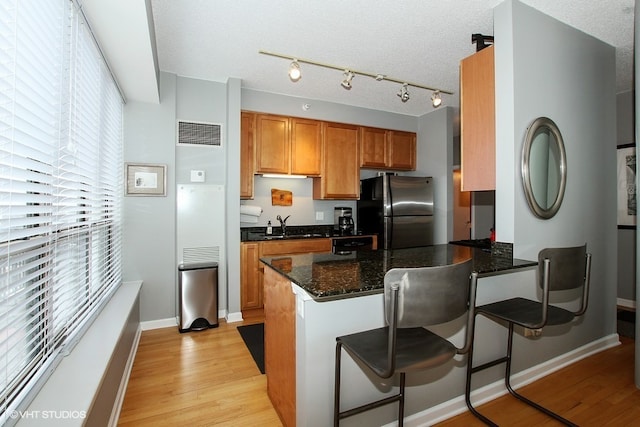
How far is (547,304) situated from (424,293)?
98 centimetres

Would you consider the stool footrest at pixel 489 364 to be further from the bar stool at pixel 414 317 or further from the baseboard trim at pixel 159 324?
the baseboard trim at pixel 159 324

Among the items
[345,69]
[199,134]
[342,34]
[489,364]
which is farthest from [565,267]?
[199,134]

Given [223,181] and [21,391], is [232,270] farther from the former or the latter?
[21,391]

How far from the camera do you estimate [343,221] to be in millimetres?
4457

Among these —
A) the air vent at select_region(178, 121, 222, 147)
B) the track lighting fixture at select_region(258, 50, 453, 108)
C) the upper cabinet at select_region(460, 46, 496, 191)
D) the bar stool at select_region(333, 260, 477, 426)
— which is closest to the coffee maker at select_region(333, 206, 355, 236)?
the track lighting fixture at select_region(258, 50, 453, 108)

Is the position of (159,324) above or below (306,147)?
below

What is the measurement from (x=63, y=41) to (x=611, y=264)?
436 centimetres

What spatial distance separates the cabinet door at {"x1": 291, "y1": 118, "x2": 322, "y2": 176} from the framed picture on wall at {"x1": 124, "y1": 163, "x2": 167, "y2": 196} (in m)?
1.55

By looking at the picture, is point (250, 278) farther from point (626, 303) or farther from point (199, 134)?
point (626, 303)

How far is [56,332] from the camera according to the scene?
147 cm

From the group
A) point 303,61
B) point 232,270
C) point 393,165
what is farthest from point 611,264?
point 232,270

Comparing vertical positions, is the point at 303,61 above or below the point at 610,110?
above

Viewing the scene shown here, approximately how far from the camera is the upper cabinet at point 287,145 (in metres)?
3.79

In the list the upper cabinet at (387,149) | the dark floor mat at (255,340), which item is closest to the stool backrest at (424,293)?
the dark floor mat at (255,340)
